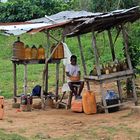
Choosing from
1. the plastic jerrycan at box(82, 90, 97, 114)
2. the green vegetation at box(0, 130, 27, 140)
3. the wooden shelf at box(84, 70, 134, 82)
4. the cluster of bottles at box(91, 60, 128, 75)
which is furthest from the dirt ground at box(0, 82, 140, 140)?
the cluster of bottles at box(91, 60, 128, 75)

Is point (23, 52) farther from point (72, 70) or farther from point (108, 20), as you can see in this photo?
point (108, 20)

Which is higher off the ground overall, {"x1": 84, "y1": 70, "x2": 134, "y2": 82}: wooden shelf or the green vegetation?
{"x1": 84, "y1": 70, "x2": 134, "y2": 82}: wooden shelf

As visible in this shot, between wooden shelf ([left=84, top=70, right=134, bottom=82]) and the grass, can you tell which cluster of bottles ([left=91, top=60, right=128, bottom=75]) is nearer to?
wooden shelf ([left=84, top=70, right=134, bottom=82])

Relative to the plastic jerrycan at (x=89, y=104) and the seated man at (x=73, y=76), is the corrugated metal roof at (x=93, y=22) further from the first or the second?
the plastic jerrycan at (x=89, y=104)

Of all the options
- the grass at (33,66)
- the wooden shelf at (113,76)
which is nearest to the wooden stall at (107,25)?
the wooden shelf at (113,76)

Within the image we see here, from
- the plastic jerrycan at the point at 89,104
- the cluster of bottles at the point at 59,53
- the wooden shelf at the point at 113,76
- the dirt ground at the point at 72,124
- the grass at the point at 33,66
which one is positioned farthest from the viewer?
the grass at the point at 33,66

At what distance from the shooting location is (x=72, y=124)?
9828 mm

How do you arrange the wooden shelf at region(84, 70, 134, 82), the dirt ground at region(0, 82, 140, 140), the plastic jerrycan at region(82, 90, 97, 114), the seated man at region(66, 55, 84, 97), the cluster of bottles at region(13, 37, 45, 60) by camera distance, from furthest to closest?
the cluster of bottles at region(13, 37, 45, 60), the seated man at region(66, 55, 84, 97), the plastic jerrycan at region(82, 90, 97, 114), the wooden shelf at region(84, 70, 134, 82), the dirt ground at region(0, 82, 140, 140)

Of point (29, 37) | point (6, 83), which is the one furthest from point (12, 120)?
point (29, 37)

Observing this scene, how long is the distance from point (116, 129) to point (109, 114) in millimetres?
1894

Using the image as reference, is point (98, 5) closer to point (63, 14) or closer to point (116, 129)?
point (63, 14)

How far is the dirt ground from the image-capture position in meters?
8.53

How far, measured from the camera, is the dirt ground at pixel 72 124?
28.0 feet

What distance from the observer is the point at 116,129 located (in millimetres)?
8953
